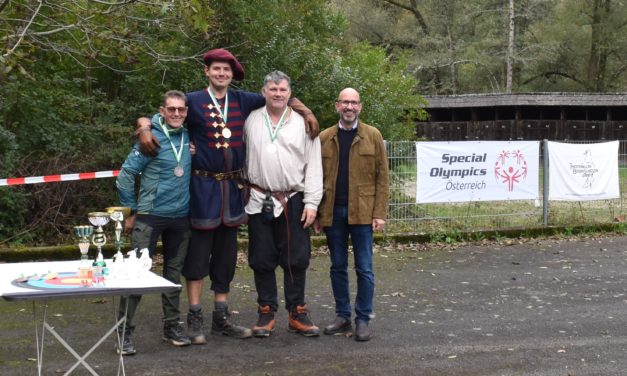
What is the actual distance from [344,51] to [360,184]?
10986 millimetres

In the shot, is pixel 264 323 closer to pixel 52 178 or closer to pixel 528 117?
pixel 52 178

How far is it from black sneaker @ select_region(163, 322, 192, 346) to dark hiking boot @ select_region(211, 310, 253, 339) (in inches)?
13.8

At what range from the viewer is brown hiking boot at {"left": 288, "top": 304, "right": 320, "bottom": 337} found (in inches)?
264

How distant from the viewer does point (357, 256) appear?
679 cm

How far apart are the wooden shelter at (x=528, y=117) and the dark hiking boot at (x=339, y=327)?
26.2m

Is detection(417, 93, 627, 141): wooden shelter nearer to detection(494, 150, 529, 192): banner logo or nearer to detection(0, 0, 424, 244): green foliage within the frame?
detection(0, 0, 424, 244): green foliage

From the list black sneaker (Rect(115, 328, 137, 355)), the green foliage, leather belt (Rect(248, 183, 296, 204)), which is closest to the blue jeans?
leather belt (Rect(248, 183, 296, 204))

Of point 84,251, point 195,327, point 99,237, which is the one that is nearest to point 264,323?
point 195,327

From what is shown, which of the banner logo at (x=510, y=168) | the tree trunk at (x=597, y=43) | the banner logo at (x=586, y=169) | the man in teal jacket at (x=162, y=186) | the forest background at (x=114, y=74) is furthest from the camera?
the tree trunk at (x=597, y=43)

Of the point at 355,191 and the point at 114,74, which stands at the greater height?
the point at 114,74

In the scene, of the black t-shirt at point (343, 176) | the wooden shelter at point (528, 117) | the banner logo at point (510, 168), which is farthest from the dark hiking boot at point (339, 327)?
the wooden shelter at point (528, 117)

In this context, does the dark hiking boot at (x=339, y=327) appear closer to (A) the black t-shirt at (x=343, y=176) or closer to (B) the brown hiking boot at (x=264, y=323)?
(B) the brown hiking boot at (x=264, y=323)

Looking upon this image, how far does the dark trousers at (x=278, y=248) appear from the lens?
21.8ft

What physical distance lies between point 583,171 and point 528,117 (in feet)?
73.3
